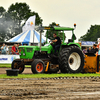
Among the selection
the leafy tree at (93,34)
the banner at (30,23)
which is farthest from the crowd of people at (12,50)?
the leafy tree at (93,34)

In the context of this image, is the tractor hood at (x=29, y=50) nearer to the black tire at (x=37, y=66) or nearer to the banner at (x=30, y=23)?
the black tire at (x=37, y=66)

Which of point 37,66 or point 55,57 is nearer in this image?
point 37,66

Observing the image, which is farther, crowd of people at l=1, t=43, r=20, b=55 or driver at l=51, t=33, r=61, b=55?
crowd of people at l=1, t=43, r=20, b=55

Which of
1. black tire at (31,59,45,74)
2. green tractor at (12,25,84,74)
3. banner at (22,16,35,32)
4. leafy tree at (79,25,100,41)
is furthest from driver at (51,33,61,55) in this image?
leafy tree at (79,25,100,41)

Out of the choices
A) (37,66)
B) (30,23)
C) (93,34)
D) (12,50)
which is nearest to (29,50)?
(37,66)

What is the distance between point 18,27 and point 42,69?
47.7m

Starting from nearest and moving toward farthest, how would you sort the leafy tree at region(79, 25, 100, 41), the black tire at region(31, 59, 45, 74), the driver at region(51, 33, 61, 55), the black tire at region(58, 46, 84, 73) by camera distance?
the black tire at region(31, 59, 45, 74) < the black tire at region(58, 46, 84, 73) < the driver at region(51, 33, 61, 55) < the leafy tree at region(79, 25, 100, 41)

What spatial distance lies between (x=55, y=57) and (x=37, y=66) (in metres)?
1.18

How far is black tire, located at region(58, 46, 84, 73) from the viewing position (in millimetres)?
12852

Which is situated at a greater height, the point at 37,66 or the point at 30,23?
the point at 30,23

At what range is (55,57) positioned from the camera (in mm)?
13039

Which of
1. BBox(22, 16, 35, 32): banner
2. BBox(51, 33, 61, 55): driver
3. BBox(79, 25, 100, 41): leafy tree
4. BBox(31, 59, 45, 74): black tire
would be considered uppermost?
BBox(79, 25, 100, 41): leafy tree

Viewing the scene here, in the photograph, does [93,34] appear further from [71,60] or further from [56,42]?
[56,42]

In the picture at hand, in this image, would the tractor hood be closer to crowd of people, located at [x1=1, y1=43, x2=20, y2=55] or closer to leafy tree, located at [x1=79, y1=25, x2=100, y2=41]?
crowd of people, located at [x1=1, y1=43, x2=20, y2=55]
